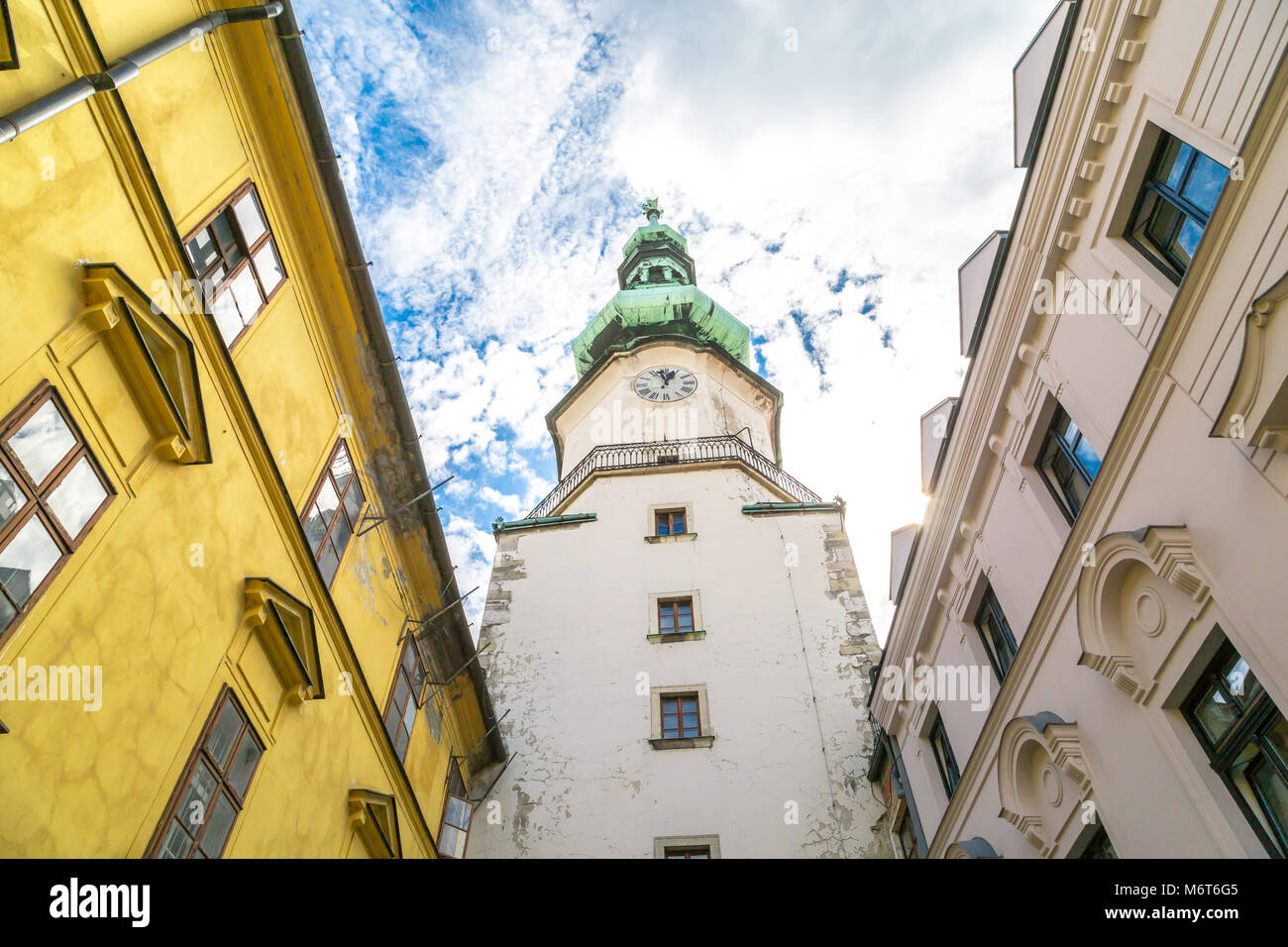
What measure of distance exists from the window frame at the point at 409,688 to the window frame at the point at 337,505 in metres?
2.04

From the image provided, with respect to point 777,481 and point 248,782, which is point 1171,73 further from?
point 777,481

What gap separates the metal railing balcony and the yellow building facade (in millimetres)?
12664

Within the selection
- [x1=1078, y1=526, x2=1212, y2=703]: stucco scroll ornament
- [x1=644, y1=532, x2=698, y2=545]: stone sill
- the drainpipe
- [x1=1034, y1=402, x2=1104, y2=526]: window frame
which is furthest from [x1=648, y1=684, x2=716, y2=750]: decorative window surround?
the drainpipe

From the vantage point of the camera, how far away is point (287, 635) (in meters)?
7.44

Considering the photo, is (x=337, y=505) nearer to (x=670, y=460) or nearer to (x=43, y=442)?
(x=43, y=442)

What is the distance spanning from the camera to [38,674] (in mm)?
4469

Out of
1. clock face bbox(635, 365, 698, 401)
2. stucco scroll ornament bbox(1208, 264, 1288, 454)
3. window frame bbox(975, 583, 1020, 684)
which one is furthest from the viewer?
clock face bbox(635, 365, 698, 401)

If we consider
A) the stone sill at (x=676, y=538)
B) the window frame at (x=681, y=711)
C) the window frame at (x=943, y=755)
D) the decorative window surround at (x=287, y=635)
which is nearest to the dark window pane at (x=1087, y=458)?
the window frame at (x=943, y=755)

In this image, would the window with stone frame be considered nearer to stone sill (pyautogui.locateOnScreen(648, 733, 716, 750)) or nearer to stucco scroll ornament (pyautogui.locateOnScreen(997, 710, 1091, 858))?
stucco scroll ornament (pyautogui.locateOnScreen(997, 710, 1091, 858))

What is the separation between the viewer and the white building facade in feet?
16.7

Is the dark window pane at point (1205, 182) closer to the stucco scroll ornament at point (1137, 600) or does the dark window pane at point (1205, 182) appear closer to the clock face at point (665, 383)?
the stucco scroll ornament at point (1137, 600)

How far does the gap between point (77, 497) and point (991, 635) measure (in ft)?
29.5

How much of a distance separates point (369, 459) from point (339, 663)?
2764 millimetres

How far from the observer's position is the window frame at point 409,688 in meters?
10.1
